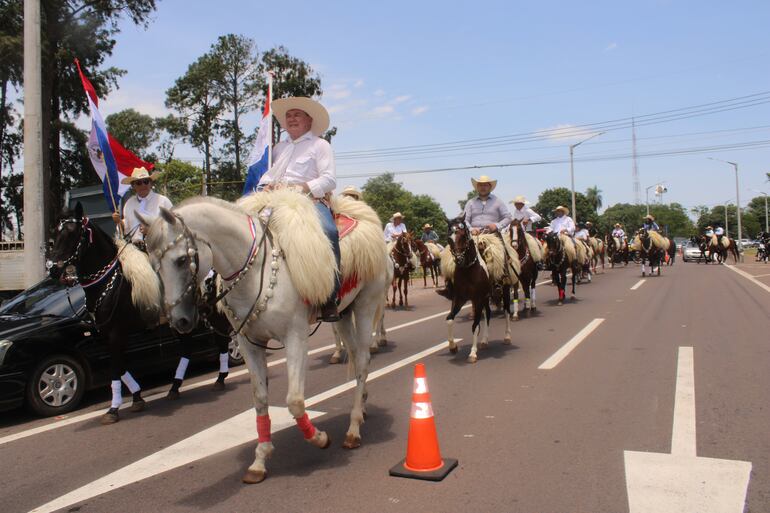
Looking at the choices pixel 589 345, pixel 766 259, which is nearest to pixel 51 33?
pixel 589 345

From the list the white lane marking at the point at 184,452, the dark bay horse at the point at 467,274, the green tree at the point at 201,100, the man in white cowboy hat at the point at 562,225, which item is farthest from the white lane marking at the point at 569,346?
the green tree at the point at 201,100

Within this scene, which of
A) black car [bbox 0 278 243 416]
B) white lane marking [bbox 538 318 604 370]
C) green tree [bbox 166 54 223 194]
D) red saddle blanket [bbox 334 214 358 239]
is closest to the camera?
red saddle blanket [bbox 334 214 358 239]

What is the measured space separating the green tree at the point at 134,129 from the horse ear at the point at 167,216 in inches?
2316

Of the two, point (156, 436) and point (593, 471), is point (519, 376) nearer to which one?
point (593, 471)

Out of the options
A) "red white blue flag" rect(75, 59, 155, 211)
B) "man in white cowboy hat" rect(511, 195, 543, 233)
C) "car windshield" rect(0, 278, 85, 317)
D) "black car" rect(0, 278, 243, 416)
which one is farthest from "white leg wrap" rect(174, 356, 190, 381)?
"man in white cowboy hat" rect(511, 195, 543, 233)

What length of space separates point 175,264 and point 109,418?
10.8 feet

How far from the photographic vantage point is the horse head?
3.76 m

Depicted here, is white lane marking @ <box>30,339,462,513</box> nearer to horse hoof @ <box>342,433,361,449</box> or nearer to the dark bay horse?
horse hoof @ <box>342,433,361,449</box>

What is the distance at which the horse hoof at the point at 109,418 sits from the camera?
20.0 ft

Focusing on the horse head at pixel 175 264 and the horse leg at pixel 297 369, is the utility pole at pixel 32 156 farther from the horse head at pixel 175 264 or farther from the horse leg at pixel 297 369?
the horse leg at pixel 297 369

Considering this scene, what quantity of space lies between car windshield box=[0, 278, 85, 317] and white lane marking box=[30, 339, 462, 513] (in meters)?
2.73

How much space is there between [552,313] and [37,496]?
39.1ft

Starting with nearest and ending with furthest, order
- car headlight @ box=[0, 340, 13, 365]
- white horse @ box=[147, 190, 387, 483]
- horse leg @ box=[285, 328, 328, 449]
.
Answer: white horse @ box=[147, 190, 387, 483] < horse leg @ box=[285, 328, 328, 449] < car headlight @ box=[0, 340, 13, 365]

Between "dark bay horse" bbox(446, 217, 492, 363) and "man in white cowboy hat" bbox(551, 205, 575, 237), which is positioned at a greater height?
"man in white cowboy hat" bbox(551, 205, 575, 237)
